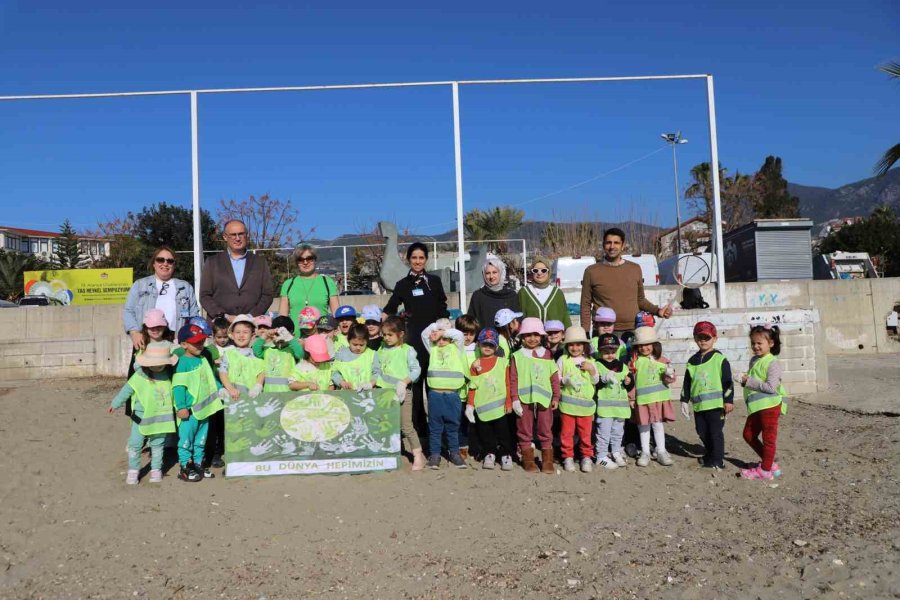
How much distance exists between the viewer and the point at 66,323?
1488 centimetres

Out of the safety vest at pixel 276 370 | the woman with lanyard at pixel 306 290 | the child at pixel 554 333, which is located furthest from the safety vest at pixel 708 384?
the safety vest at pixel 276 370

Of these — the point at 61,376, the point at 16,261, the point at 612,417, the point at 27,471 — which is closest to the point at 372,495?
the point at 612,417

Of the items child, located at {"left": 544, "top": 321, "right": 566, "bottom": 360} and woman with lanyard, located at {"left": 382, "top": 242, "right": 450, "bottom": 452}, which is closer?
child, located at {"left": 544, "top": 321, "right": 566, "bottom": 360}

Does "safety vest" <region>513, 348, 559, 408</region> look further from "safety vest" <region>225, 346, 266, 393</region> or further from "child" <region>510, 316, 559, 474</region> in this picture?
"safety vest" <region>225, 346, 266, 393</region>

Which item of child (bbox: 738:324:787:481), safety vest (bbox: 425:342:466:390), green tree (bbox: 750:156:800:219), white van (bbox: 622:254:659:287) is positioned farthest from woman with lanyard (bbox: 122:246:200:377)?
green tree (bbox: 750:156:800:219)

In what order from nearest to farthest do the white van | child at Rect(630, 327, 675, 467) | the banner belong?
child at Rect(630, 327, 675, 467) < the white van < the banner

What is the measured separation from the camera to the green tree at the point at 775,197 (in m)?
55.3

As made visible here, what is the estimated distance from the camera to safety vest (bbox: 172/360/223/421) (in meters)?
5.75

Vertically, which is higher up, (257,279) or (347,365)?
(257,279)

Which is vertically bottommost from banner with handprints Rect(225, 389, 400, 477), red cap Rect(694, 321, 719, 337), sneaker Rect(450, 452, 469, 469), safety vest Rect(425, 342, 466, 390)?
sneaker Rect(450, 452, 469, 469)

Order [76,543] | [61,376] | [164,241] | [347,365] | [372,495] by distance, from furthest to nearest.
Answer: [164,241]
[61,376]
[347,365]
[372,495]
[76,543]

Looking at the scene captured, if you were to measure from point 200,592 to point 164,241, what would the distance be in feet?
103

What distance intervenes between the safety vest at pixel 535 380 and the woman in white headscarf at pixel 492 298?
634 millimetres

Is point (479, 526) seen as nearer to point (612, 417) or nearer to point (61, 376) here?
point (612, 417)
